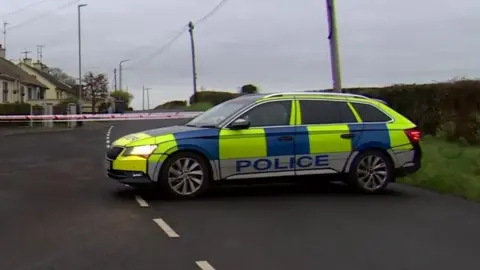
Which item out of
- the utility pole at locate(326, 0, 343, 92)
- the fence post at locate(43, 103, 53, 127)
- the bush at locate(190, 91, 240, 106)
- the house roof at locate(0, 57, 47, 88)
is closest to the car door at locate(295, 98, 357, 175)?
the utility pole at locate(326, 0, 343, 92)

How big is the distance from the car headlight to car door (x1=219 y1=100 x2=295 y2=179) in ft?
3.35

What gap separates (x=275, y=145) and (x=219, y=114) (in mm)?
1071

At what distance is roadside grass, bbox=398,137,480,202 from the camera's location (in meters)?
11.5

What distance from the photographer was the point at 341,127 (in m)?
10.9

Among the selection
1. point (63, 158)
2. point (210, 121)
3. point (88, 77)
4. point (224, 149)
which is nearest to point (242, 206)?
point (224, 149)

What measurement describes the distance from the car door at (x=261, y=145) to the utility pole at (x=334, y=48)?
7686 mm

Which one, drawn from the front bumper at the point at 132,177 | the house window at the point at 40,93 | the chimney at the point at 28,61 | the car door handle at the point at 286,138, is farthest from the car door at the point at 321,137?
the chimney at the point at 28,61

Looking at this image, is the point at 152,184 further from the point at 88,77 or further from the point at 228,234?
the point at 88,77

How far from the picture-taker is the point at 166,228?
794cm

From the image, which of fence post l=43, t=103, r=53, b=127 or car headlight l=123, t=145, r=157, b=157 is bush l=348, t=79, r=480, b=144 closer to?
car headlight l=123, t=145, r=157, b=157

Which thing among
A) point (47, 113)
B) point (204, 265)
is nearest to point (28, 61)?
point (47, 113)

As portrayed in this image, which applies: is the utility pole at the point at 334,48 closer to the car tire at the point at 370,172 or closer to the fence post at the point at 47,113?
the car tire at the point at 370,172

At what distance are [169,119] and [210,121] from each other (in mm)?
33970

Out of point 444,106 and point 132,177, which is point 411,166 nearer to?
point 132,177
